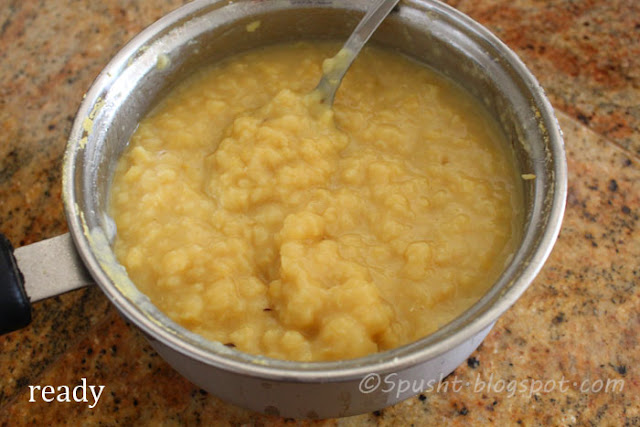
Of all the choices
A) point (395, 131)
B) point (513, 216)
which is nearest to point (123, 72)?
point (395, 131)

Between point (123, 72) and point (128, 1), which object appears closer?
point (123, 72)

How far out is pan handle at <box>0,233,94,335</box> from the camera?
4.01 ft

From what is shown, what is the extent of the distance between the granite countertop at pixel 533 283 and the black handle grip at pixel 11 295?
432mm

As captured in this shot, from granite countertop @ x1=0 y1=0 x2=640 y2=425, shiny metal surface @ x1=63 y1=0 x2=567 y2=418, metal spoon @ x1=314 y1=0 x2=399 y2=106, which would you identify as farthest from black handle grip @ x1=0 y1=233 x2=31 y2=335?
metal spoon @ x1=314 y1=0 x2=399 y2=106

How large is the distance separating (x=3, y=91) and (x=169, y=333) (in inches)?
54.5

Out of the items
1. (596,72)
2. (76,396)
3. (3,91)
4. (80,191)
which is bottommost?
(76,396)

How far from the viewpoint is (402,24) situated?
181 centimetres

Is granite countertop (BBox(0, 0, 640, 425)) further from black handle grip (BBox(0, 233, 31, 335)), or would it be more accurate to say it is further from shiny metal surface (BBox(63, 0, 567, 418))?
black handle grip (BBox(0, 233, 31, 335))

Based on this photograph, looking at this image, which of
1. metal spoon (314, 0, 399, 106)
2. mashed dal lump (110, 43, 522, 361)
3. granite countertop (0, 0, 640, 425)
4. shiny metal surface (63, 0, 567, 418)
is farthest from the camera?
metal spoon (314, 0, 399, 106)

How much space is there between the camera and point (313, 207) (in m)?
1.56

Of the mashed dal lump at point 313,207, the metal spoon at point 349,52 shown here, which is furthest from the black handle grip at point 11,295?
the metal spoon at point 349,52

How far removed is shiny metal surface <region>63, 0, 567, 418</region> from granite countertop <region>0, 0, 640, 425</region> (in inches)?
9.2

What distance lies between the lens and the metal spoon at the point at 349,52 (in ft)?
5.78

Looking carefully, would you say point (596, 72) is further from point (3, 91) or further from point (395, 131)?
point (3, 91)
